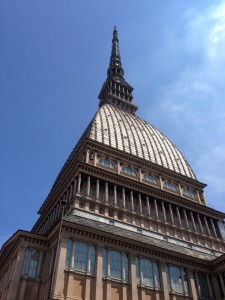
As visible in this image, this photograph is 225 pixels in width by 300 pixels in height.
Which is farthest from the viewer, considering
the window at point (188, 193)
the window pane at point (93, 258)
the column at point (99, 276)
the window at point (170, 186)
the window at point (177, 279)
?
the window at point (188, 193)

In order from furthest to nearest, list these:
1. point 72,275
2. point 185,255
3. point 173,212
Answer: point 173,212, point 185,255, point 72,275

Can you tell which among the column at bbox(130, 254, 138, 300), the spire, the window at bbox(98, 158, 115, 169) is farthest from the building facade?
the spire

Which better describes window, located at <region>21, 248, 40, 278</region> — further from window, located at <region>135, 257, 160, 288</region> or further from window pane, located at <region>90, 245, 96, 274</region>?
window, located at <region>135, 257, 160, 288</region>

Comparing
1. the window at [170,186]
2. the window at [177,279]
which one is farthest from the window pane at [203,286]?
the window at [170,186]

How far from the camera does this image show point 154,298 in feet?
107

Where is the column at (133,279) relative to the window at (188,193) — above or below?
below

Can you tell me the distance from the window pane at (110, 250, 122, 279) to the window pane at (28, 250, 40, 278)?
767 cm

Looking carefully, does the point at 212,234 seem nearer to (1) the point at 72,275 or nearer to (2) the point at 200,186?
(2) the point at 200,186

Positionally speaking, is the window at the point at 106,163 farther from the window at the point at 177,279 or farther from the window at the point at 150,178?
the window at the point at 177,279

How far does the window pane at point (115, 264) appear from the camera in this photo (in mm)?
32250

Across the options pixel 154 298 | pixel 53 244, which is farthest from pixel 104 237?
pixel 154 298

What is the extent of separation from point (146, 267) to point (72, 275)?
908 centimetres

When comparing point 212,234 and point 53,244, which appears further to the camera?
point 212,234

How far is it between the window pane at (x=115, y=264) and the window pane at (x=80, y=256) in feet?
9.48
